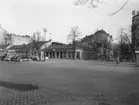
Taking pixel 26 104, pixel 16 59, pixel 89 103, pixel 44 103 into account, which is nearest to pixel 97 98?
pixel 89 103

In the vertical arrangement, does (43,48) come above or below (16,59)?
above

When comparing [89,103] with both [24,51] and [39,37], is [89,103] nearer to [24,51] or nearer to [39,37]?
[39,37]

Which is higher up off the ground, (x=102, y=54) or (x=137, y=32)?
(x=137, y=32)

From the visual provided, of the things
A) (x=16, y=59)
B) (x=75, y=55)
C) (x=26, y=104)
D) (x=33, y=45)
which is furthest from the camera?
(x=75, y=55)

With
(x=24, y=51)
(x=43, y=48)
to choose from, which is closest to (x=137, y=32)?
(x=43, y=48)

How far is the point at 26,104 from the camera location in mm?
5211

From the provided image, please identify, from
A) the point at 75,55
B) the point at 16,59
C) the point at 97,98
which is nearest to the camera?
the point at 97,98

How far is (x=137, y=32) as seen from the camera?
3194 cm

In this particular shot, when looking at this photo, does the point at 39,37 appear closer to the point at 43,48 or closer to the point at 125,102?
the point at 43,48

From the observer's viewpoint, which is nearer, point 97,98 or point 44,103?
point 44,103

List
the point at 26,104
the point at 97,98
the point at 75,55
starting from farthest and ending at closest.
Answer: the point at 75,55 < the point at 97,98 < the point at 26,104

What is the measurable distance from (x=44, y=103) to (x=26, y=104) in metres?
0.60

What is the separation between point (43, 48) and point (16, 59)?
2893 centimetres

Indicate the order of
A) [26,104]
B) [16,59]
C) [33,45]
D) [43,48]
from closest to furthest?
[26,104] < [16,59] < [33,45] < [43,48]
